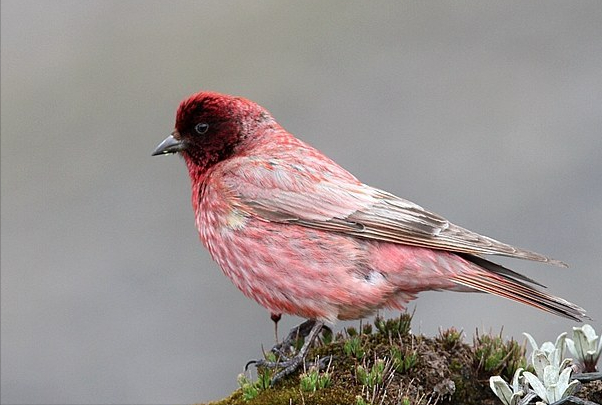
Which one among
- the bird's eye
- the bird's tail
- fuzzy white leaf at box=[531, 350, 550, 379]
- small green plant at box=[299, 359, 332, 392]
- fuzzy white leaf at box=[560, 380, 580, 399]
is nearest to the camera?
fuzzy white leaf at box=[560, 380, 580, 399]

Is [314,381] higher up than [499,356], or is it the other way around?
[499,356]

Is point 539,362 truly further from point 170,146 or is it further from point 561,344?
point 170,146

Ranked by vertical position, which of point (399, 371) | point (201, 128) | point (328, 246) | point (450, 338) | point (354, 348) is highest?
point (201, 128)

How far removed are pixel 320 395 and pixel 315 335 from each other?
2.39ft

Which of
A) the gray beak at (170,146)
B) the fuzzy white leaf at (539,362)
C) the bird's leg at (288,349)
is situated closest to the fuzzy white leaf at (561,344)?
the fuzzy white leaf at (539,362)

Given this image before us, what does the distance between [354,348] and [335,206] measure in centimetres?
99

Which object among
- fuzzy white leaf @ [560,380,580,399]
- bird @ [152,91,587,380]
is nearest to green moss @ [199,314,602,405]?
bird @ [152,91,587,380]

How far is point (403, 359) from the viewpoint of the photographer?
5656 mm

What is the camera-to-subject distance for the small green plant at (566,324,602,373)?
18.0 ft

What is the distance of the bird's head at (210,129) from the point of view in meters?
6.89

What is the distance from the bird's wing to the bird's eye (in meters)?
0.37

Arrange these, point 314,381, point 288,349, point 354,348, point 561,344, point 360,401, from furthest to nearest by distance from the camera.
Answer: point 288,349 → point 354,348 → point 561,344 → point 314,381 → point 360,401

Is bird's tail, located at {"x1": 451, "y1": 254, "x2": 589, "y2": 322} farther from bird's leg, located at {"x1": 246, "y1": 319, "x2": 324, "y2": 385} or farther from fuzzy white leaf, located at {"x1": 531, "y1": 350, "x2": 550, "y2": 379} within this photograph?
bird's leg, located at {"x1": 246, "y1": 319, "x2": 324, "y2": 385}

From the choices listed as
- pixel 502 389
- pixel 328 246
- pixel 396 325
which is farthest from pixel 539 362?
pixel 328 246
